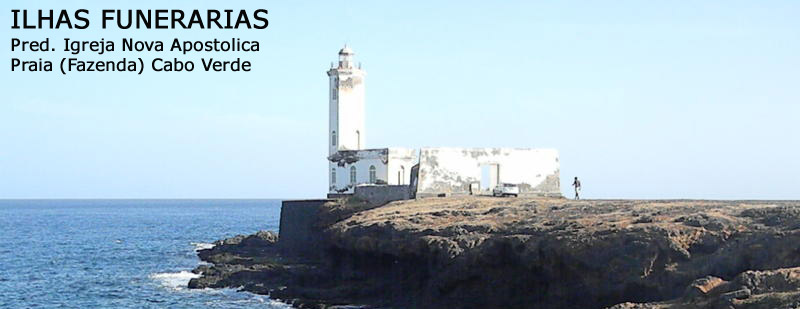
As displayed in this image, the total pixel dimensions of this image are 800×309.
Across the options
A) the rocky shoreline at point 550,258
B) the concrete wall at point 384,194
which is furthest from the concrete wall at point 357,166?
the rocky shoreline at point 550,258

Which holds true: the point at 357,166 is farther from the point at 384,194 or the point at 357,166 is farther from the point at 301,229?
the point at 384,194

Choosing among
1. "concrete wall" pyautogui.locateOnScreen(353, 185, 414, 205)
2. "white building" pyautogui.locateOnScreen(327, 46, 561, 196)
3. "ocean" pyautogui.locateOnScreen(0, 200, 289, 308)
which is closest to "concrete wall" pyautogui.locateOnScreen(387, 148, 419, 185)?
"white building" pyautogui.locateOnScreen(327, 46, 561, 196)

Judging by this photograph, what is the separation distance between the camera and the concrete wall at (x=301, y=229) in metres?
52.1

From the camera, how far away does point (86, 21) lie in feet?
99.9

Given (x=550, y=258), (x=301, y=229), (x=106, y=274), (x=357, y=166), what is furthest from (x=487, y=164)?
(x=550, y=258)

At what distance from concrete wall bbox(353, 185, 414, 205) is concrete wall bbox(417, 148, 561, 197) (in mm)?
952

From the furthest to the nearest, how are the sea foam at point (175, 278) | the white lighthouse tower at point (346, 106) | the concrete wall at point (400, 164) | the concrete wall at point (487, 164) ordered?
1. the white lighthouse tower at point (346, 106)
2. the concrete wall at point (400, 164)
3. the concrete wall at point (487, 164)
4. the sea foam at point (175, 278)

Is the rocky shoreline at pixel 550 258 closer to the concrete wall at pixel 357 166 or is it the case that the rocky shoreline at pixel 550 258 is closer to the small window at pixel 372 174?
the concrete wall at pixel 357 166

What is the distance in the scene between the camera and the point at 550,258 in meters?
27.5

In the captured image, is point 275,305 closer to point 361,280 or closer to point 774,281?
point 361,280

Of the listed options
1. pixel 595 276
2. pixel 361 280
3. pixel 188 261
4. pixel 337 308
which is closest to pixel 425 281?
pixel 337 308

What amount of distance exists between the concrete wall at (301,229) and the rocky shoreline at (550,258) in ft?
23.9

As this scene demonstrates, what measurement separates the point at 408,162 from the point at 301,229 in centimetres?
718

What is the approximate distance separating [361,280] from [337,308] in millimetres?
4133
